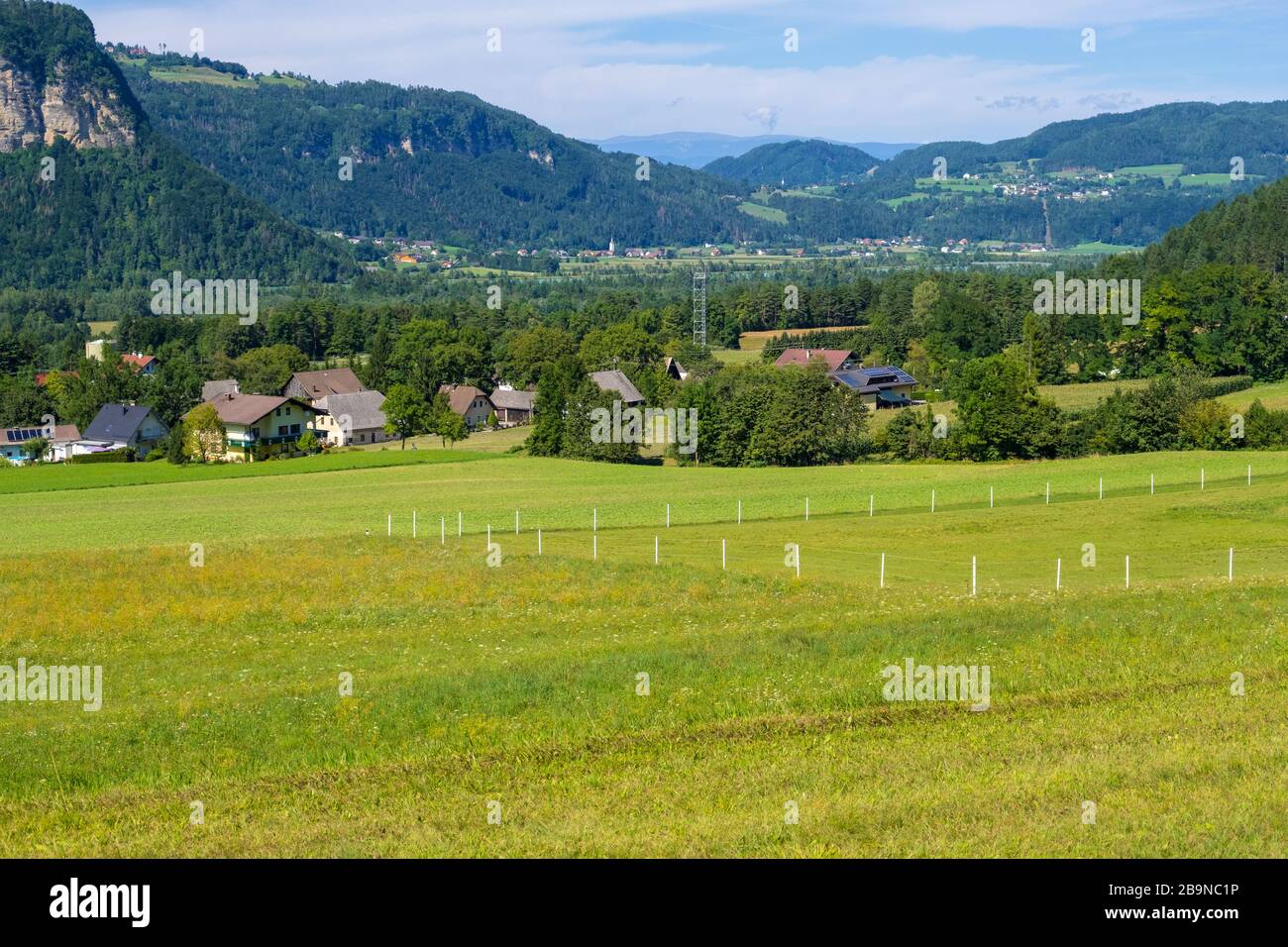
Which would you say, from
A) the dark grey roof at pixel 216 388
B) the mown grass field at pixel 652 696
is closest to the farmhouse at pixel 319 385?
the dark grey roof at pixel 216 388

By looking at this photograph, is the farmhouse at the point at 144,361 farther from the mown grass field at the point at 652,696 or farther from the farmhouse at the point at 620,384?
the mown grass field at the point at 652,696

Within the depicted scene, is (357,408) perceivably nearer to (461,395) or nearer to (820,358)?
(461,395)

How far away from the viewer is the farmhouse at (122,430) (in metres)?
112

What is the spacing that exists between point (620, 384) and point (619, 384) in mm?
153

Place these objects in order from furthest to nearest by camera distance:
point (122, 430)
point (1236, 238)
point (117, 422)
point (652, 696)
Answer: point (1236, 238) < point (117, 422) < point (122, 430) < point (652, 696)

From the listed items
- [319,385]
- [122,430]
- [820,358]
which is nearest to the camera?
[122,430]

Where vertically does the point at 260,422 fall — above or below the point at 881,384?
below

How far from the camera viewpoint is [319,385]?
129875mm

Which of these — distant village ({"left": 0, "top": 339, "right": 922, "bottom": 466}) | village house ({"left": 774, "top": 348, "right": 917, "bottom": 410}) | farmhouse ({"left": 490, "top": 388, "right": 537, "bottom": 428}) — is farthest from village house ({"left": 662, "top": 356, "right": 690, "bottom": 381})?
farmhouse ({"left": 490, "top": 388, "right": 537, "bottom": 428})

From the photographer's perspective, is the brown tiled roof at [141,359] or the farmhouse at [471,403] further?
the brown tiled roof at [141,359]

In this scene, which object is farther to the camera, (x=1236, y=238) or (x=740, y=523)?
(x=1236, y=238)

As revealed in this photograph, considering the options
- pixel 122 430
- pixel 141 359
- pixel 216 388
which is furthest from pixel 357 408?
pixel 141 359

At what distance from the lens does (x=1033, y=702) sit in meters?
23.1
